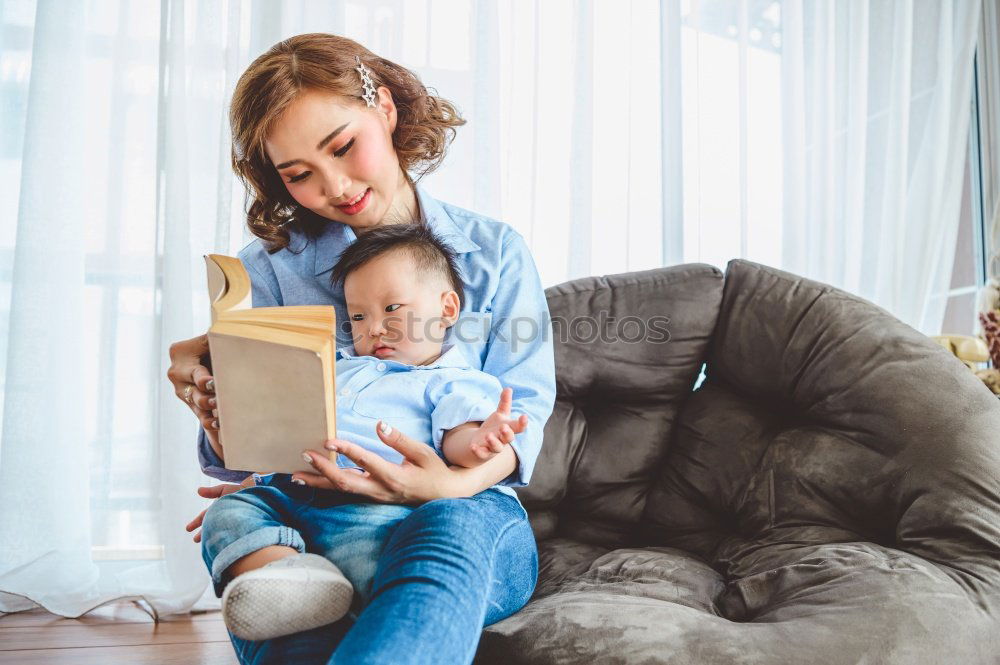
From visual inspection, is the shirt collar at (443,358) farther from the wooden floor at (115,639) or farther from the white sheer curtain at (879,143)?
the white sheer curtain at (879,143)

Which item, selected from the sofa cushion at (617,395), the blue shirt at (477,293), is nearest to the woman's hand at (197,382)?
the blue shirt at (477,293)

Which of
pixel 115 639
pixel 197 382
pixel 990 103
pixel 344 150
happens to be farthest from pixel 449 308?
pixel 990 103

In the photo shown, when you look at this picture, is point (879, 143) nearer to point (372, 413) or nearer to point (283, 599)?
point (372, 413)

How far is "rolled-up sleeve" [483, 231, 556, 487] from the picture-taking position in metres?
1.18

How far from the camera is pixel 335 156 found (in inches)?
49.9

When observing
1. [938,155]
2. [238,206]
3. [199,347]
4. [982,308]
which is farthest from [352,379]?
[938,155]

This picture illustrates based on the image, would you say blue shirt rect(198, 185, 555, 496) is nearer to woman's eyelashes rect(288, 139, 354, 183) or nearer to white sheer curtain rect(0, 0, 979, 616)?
→ woman's eyelashes rect(288, 139, 354, 183)

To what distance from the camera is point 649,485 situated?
1.59 m

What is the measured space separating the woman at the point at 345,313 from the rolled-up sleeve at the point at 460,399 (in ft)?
0.20

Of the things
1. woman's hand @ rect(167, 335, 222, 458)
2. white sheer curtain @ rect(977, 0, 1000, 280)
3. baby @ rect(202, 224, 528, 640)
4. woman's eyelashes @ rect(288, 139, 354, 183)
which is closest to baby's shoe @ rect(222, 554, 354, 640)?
baby @ rect(202, 224, 528, 640)

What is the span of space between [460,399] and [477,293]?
0.34m

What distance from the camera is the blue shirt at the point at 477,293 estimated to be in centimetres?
126

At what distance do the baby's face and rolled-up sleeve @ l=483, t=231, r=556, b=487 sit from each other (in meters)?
0.12

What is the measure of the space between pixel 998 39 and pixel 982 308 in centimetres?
111
